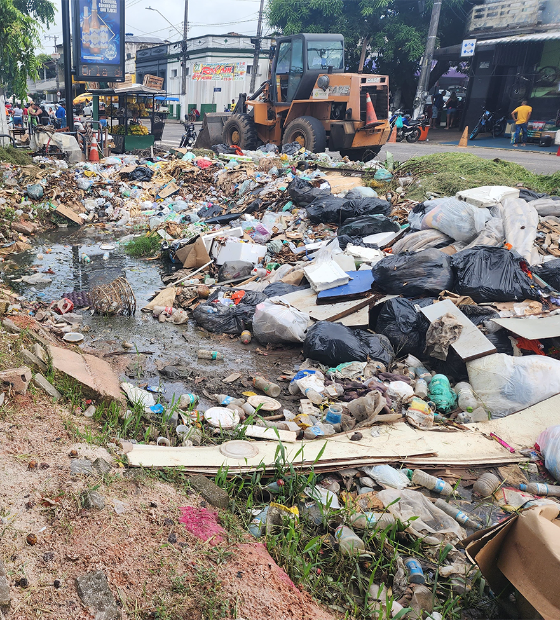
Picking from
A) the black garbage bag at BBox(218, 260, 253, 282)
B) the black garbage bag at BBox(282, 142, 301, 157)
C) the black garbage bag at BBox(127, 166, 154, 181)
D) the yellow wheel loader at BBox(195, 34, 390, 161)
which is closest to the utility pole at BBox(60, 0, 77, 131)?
the black garbage bag at BBox(127, 166, 154, 181)

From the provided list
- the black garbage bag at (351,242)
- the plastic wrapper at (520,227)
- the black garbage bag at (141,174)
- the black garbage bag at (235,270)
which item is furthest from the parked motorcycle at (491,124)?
the black garbage bag at (235,270)

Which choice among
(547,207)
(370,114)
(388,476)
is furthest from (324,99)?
(388,476)

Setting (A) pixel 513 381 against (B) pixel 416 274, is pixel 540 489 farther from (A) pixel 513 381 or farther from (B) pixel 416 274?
(B) pixel 416 274

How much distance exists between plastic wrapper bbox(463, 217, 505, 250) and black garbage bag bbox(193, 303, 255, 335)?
2.22m

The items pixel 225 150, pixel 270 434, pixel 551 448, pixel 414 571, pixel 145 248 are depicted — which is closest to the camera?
pixel 414 571

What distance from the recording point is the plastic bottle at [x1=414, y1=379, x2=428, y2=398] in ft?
11.8

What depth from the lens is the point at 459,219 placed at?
5230mm

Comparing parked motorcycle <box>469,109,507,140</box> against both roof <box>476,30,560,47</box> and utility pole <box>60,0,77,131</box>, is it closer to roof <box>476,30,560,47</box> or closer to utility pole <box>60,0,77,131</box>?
roof <box>476,30,560,47</box>

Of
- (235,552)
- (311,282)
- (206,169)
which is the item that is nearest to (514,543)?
(235,552)

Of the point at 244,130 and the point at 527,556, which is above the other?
the point at 244,130

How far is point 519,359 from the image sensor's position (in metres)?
3.46

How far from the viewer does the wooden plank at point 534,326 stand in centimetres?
366

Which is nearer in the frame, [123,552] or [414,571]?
[123,552]

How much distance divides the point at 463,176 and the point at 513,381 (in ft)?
16.4
